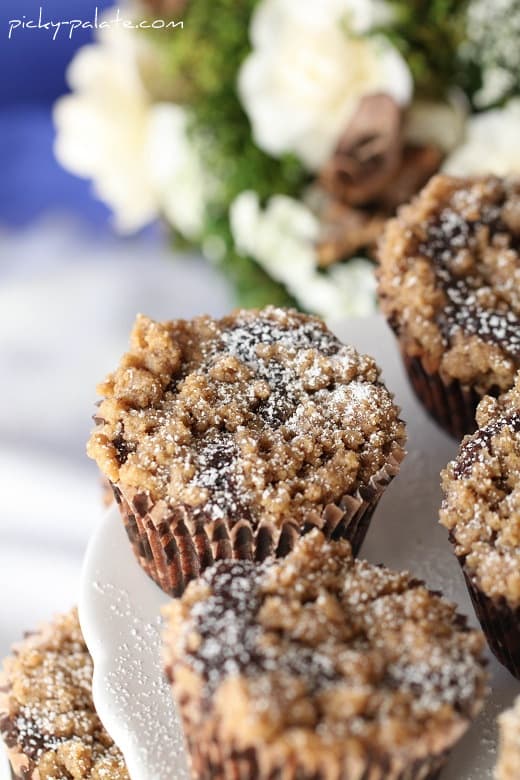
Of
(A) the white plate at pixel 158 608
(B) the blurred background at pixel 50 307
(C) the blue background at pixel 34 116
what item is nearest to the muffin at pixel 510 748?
(A) the white plate at pixel 158 608

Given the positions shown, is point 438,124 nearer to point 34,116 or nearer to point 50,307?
point 50,307

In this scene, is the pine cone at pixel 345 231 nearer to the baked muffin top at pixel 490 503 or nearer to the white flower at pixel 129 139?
the white flower at pixel 129 139

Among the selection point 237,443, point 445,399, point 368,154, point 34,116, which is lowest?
point 237,443

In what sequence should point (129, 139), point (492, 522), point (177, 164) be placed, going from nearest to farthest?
point (492, 522) < point (177, 164) < point (129, 139)

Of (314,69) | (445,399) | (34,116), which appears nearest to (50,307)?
(34,116)

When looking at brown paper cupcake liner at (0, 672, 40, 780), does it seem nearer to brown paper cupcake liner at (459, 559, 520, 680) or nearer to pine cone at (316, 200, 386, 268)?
brown paper cupcake liner at (459, 559, 520, 680)

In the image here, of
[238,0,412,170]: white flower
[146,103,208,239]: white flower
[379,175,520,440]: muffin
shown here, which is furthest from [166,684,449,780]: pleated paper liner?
[146,103,208,239]: white flower
